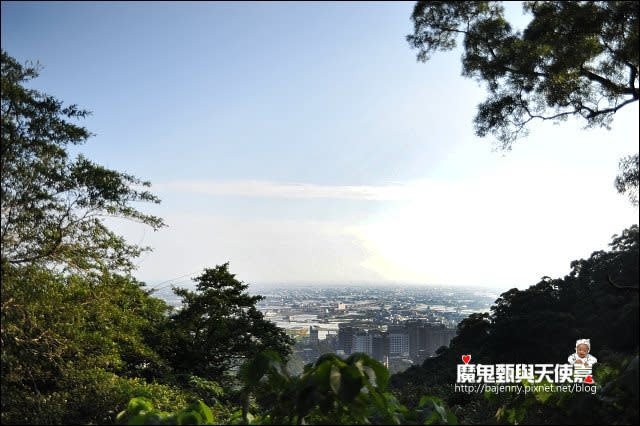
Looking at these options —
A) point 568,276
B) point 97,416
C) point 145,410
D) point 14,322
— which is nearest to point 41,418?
point 97,416

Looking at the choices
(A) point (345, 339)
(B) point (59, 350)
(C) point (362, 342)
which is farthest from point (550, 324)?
(B) point (59, 350)

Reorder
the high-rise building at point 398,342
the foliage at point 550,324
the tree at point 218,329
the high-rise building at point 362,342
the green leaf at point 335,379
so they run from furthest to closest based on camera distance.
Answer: the high-rise building at point 398,342
the high-rise building at point 362,342
the tree at point 218,329
the foliage at point 550,324
the green leaf at point 335,379

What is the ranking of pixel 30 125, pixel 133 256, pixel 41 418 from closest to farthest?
pixel 41 418, pixel 30 125, pixel 133 256

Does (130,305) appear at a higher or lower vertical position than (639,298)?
lower

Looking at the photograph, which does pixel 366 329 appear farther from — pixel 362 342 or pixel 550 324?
pixel 550 324

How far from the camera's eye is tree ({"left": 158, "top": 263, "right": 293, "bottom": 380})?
38.7ft

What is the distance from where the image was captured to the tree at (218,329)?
465 inches

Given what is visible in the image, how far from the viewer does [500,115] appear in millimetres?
6551

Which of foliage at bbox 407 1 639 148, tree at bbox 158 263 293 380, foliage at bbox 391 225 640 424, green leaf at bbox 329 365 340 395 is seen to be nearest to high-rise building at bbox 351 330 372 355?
foliage at bbox 391 225 640 424

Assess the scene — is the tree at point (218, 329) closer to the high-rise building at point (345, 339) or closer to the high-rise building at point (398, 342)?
the high-rise building at point (345, 339)

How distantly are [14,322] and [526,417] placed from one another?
4.14 metres

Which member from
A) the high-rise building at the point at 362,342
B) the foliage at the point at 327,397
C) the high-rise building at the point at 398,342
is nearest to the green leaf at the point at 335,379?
the foliage at the point at 327,397

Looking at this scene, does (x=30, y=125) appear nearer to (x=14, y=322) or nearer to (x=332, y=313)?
(x=14, y=322)

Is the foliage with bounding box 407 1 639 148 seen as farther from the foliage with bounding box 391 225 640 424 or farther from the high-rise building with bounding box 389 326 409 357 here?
the high-rise building with bounding box 389 326 409 357
